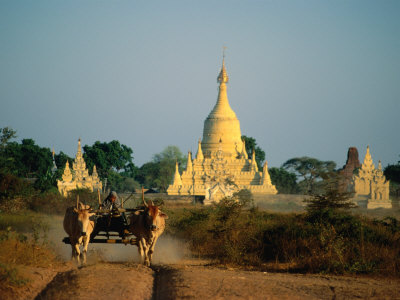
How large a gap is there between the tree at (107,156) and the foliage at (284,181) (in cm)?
1248

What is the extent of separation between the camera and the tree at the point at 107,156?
62844 mm

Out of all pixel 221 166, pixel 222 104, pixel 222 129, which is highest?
pixel 222 104

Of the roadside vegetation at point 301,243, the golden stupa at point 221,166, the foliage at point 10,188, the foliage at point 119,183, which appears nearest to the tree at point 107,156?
the foliage at point 119,183

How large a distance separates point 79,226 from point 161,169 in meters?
64.8

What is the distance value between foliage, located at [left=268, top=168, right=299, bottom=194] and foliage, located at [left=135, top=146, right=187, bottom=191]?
33.6 feet

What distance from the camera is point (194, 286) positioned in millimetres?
9461

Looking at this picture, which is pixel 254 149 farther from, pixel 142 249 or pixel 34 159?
pixel 142 249

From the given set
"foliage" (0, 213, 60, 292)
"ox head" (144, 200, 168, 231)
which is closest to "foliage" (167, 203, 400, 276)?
"ox head" (144, 200, 168, 231)

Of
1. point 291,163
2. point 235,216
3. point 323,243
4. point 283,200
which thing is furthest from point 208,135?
point 323,243

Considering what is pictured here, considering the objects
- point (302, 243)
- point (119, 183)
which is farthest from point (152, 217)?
point (119, 183)

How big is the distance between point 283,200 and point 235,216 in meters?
30.8

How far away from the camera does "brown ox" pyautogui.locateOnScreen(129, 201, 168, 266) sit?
11.9 meters

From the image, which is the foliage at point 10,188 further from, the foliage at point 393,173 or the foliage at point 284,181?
the foliage at point 393,173

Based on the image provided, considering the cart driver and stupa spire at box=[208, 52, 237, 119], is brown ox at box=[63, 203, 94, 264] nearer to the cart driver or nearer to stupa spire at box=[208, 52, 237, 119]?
the cart driver
